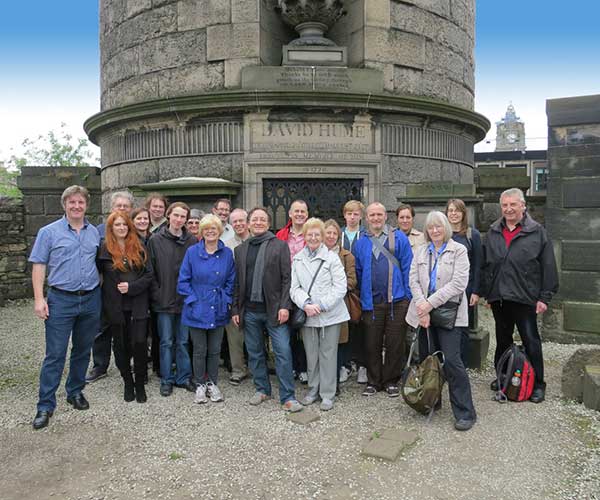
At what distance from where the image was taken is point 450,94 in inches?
352

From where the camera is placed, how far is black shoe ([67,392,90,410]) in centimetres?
448

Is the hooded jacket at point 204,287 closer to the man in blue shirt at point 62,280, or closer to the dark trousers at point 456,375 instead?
the man in blue shirt at point 62,280

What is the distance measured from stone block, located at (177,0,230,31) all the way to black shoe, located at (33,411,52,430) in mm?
6169

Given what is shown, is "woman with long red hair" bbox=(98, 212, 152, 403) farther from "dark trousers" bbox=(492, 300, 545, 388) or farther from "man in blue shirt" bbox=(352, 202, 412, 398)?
"dark trousers" bbox=(492, 300, 545, 388)

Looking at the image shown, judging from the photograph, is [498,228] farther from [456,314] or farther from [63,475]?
[63,475]

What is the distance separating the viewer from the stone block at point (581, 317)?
6.38 meters

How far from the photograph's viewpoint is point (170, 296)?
15.9 ft

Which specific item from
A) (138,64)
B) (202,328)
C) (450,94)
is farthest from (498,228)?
(138,64)

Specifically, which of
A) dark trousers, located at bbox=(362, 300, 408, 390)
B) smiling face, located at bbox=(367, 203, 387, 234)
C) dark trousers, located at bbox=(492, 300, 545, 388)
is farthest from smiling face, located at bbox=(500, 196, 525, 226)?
dark trousers, located at bbox=(362, 300, 408, 390)

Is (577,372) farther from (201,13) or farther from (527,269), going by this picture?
(201,13)

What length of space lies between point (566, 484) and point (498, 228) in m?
2.36

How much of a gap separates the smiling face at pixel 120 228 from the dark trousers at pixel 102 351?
4.42 ft

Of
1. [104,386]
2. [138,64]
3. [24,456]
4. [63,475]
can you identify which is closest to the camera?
[63,475]

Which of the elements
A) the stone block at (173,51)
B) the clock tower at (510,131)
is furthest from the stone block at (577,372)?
the clock tower at (510,131)
